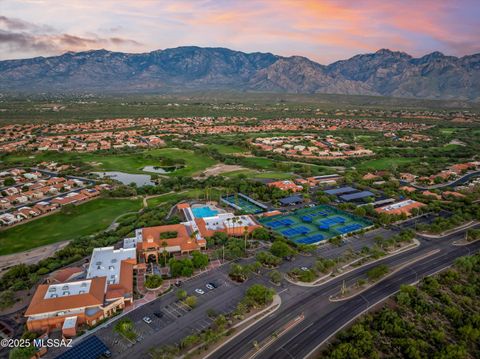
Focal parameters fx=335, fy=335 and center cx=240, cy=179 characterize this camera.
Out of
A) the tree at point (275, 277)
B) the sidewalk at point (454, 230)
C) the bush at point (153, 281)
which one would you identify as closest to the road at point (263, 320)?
the tree at point (275, 277)

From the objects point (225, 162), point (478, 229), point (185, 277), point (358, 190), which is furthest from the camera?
point (225, 162)

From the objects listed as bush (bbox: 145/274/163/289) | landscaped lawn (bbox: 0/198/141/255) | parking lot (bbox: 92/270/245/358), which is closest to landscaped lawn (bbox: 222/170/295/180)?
landscaped lawn (bbox: 0/198/141/255)

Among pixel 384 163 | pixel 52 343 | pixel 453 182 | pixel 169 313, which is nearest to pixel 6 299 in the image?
pixel 52 343

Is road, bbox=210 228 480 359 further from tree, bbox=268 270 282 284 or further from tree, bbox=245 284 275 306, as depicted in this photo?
tree, bbox=268 270 282 284

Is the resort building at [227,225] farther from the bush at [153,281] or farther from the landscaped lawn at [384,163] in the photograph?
the landscaped lawn at [384,163]

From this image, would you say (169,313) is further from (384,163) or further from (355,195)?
(384,163)

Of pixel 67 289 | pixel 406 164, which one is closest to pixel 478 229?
pixel 406 164

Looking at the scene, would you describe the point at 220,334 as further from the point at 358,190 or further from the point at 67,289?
the point at 358,190
